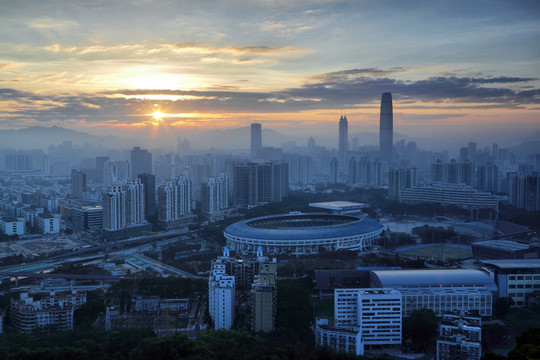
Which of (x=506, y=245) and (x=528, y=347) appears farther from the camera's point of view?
(x=506, y=245)

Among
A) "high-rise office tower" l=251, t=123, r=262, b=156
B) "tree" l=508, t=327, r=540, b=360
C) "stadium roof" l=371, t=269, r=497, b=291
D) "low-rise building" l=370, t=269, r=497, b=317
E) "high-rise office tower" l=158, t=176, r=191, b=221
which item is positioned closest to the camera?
"tree" l=508, t=327, r=540, b=360

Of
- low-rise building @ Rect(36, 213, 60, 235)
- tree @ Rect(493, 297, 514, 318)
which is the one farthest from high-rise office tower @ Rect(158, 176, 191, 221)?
tree @ Rect(493, 297, 514, 318)

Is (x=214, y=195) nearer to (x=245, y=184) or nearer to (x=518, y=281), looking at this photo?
(x=245, y=184)

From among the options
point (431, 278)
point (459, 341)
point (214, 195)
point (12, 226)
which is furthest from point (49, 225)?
point (459, 341)

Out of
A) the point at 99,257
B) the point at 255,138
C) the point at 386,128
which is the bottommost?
the point at 99,257

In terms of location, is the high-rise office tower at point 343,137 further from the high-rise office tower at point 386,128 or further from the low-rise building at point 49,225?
the low-rise building at point 49,225

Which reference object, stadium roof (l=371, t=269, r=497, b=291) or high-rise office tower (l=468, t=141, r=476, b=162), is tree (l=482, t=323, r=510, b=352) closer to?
stadium roof (l=371, t=269, r=497, b=291)
